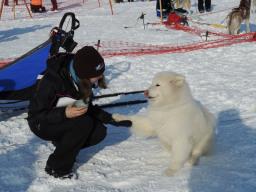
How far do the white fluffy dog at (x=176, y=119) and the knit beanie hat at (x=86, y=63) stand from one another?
469 millimetres

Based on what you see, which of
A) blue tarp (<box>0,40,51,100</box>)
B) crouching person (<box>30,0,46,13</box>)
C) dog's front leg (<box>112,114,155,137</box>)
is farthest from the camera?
crouching person (<box>30,0,46,13</box>)

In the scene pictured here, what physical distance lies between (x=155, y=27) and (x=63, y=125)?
25.1 ft

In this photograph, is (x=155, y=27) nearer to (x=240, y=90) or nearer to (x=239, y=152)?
(x=240, y=90)

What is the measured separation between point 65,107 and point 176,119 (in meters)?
0.81

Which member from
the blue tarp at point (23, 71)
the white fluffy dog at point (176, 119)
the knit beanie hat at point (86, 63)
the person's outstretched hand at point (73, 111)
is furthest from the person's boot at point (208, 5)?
the person's outstretched hand at point (73, 111)

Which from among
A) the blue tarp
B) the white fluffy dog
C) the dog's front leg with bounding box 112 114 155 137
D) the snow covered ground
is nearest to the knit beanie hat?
the white fluffy dog

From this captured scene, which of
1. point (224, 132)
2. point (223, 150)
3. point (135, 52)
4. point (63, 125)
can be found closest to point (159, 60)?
point (135, 52)

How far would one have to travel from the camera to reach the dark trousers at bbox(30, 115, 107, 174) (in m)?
2.09

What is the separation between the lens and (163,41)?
288 inches

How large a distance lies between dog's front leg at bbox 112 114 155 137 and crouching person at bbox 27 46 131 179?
332 mm

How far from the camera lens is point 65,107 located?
2.07 metres

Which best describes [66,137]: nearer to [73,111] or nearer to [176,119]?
[73,111]

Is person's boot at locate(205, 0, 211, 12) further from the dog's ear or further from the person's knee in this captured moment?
the person's knee

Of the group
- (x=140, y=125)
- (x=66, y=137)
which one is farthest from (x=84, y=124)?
(x=140, y=125)
